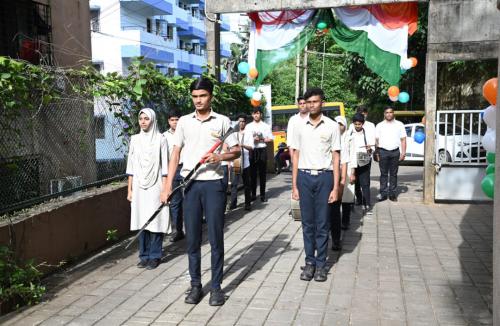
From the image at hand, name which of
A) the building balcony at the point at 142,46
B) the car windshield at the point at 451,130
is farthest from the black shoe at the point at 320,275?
the building balcony at the point at 142,46

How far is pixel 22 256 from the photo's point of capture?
5012 mm

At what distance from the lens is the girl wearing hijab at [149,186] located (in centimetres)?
588

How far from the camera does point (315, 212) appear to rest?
211 inches

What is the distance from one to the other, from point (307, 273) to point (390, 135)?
5412 millimetres

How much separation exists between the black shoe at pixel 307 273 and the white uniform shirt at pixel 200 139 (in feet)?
4.93

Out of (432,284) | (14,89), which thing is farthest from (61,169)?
(432,284)

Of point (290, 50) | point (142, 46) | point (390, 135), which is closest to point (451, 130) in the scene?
point (390, 135)

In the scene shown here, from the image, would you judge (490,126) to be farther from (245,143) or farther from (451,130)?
(245,143)

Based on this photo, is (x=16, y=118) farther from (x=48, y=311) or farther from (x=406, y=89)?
(x=406, y=89)

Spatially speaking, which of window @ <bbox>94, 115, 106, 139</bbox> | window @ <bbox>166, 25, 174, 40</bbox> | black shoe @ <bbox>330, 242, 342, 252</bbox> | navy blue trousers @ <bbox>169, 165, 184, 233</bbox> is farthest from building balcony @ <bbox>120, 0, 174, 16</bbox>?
black shoe @ <bbox>330, 242, 342, 252</bbox>

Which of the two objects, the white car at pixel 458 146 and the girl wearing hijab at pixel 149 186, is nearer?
the girl wearing hijab at pixel 149 186

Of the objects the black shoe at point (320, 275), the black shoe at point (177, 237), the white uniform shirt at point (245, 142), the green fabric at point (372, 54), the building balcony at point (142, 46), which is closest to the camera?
the black shoe at point (320, 275)

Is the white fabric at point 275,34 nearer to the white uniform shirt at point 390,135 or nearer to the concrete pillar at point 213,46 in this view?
the concrete pillar at point 213,46

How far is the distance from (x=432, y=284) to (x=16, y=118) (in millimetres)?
4496
